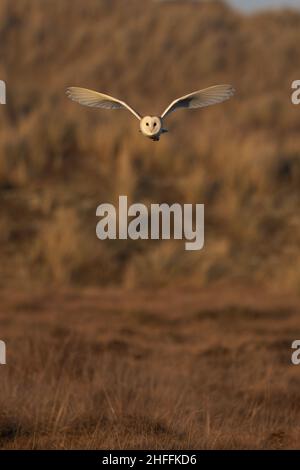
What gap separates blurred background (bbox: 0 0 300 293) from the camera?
13.1m

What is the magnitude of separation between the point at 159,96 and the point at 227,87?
1992cm

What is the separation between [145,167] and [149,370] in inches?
292

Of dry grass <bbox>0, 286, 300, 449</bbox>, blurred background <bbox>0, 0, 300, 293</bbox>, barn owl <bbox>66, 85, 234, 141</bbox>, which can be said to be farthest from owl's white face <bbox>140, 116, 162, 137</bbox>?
blurred background <bbox>0, 0, 300, 293</bbox>

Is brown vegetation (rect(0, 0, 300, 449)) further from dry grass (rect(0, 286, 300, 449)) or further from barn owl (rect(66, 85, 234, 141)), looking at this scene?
barn owl (rect(66, 85, 234, 141))

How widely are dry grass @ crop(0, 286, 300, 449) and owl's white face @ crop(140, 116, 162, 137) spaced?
2.47 m

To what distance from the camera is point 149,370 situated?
28.3 ft

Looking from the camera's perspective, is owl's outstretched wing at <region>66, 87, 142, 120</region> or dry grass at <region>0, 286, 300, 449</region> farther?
dry grass at <region>0, 286, 300, 449</region>

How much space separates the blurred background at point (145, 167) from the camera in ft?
43.0

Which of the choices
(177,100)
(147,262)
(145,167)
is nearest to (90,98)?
(177,100)

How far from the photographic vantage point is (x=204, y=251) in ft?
43.7

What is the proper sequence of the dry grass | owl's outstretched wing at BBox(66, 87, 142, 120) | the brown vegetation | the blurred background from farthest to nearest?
the blurred background
the brown vegetation
the dry grass
owl's outstretched wing at BBox(66, 87, 142, 120)

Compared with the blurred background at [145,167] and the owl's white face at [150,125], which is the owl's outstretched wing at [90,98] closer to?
the owl's white face at [150,125]

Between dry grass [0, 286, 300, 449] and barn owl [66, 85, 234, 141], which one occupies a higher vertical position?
barn owl [66, 85, 234, 141]

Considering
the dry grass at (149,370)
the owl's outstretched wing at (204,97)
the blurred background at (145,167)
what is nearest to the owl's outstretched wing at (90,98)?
the owl's outstretched wing at (204,97)
